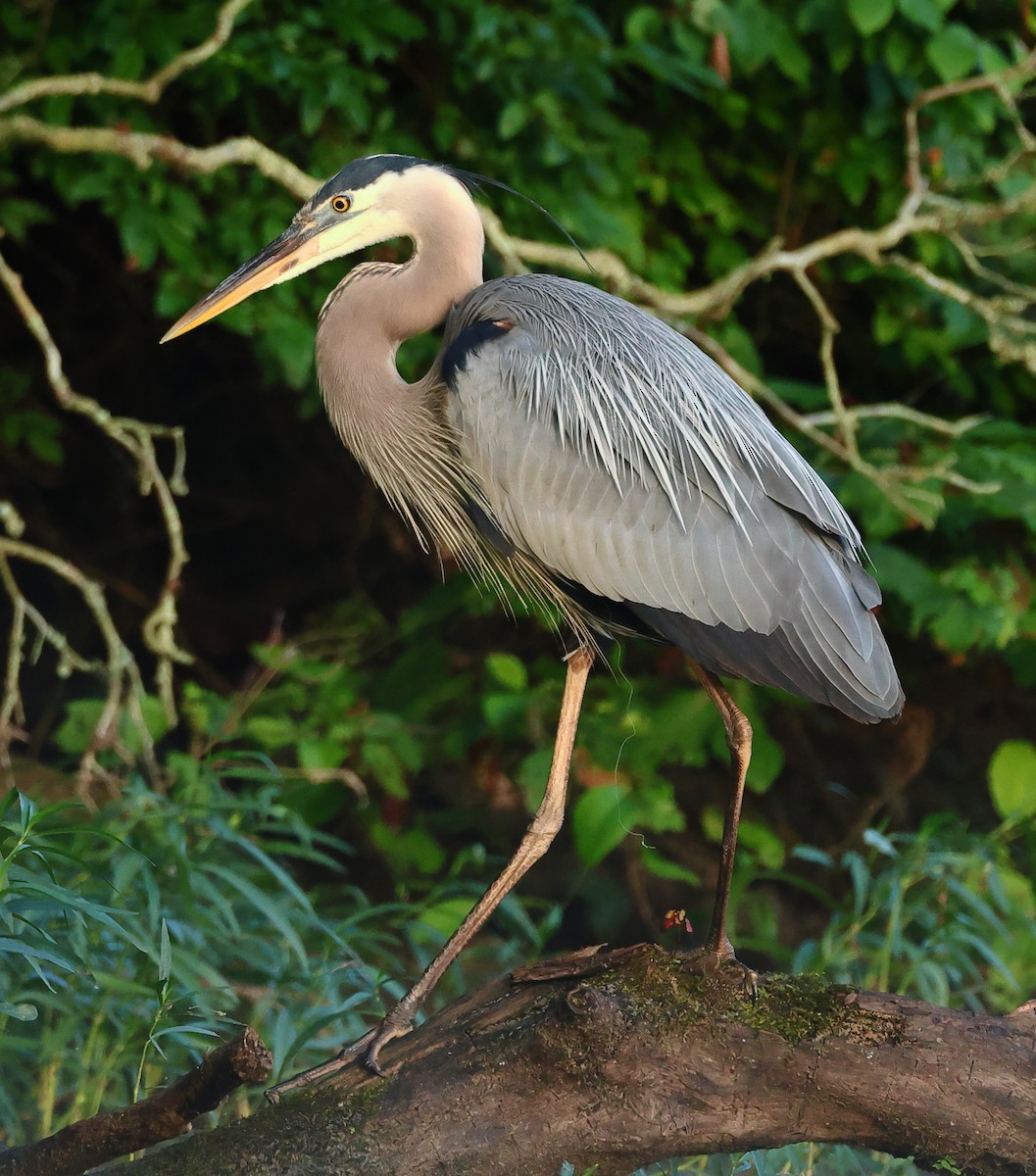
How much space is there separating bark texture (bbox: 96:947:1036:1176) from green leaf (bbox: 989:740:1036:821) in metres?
1.94

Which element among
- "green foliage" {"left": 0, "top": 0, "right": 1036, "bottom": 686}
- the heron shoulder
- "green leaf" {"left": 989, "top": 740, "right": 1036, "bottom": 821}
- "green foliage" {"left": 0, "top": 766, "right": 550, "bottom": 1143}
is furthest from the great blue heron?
"green leaf" {"left": 989, "top": 740, "right": 1036, "bottom": 821}

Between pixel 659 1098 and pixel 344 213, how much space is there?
1695mm

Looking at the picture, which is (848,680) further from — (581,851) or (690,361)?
(581,851)

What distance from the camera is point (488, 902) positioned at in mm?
2523

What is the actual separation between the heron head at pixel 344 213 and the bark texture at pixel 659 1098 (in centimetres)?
146

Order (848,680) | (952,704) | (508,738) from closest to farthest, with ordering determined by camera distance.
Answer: (848,680) < (508,738) < (952,704)

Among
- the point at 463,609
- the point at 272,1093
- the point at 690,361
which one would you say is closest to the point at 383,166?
the point at 690,361

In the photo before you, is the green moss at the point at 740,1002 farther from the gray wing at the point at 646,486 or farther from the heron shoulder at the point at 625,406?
the heron shoulder at the point at 625,406

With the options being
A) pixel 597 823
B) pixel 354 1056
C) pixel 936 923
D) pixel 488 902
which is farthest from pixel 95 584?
pixel 936 923

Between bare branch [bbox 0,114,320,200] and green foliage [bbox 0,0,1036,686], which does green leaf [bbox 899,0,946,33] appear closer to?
green foliage [bbox 0,0,1036,686]

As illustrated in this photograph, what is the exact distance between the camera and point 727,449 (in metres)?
2.60

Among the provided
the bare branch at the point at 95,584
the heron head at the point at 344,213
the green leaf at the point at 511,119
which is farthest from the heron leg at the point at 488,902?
the green leaf at the point at 511,119

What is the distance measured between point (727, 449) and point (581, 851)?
1.43 meters

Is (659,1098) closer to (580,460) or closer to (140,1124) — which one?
(140,1124)
